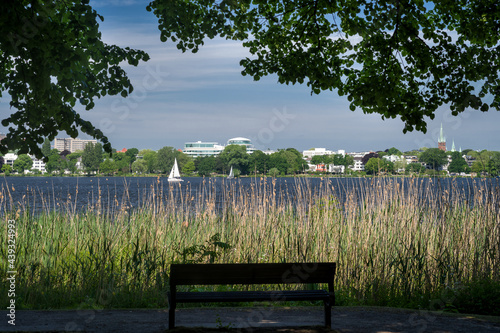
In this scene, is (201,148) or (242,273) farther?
(201,148)

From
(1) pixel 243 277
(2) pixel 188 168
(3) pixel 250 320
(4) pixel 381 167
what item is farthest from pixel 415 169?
(2) pixel 188 168

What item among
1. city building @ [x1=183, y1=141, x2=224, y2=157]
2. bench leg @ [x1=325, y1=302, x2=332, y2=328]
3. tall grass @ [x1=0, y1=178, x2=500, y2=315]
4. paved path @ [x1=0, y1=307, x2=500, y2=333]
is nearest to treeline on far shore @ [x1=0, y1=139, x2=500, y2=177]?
tall grass @ [x1=0, y1=178, x2=500, y2=315]

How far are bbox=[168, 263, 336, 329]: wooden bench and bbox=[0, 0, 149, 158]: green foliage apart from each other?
1.66 m

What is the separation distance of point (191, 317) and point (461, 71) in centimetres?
480

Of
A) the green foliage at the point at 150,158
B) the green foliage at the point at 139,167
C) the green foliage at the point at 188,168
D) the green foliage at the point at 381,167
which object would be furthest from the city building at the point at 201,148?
the green foliage at the point at 381,167

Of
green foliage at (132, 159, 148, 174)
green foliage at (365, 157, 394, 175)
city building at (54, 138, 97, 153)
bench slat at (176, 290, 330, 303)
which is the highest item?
city building at (54, 138, 97, 153)

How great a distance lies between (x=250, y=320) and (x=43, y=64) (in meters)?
2.95

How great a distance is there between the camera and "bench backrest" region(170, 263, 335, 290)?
407 cm

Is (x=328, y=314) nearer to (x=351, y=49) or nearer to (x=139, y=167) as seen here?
(x=351, y=49)

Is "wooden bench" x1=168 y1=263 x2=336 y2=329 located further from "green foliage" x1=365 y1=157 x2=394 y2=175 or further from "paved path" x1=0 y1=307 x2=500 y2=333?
"green foliage" x1=365 y1=157 x2=394 y2=175

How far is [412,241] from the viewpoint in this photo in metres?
6.27

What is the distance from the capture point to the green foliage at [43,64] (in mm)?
4046

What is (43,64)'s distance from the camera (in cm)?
412

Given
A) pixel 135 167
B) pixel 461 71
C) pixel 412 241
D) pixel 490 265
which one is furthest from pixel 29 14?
pixel 135 167
